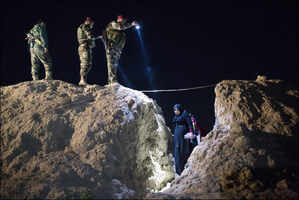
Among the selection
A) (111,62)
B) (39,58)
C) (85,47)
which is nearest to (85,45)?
(85,47)

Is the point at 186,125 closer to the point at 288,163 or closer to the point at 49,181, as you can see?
the point at 288,163

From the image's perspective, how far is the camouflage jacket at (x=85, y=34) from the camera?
6.14 meters

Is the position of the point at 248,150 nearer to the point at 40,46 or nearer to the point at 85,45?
the point at 85,45

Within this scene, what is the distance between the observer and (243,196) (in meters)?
3.11

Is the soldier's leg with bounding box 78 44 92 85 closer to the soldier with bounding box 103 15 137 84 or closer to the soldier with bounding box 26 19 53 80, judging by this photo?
the soldier with bounding box 103 15 137 84

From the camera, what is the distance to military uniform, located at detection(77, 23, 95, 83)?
6172 mm

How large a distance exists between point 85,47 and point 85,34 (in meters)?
0.44

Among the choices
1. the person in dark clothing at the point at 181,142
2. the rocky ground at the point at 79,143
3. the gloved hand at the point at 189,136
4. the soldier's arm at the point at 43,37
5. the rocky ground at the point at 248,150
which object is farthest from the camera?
the soldier's arm at the point at 43,37

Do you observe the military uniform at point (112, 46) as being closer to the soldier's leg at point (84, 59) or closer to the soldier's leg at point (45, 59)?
the soldier's leg at point (84, 59)

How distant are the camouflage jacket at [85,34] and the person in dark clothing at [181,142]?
3596 millimetres

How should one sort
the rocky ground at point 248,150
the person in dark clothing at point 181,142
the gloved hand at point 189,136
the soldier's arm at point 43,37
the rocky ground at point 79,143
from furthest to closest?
the soldier's arm at point 43,37, the person in dark clothing at point 181,142, the gloved hand at point 189,136, the rocky ground at point 79,143, the rocky ground at point 248,150

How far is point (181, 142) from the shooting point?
19.4 ft

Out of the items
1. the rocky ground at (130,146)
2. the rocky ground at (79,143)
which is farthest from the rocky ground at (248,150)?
the rocky ground at (79,143)

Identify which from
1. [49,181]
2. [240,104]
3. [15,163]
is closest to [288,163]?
[240,104]
